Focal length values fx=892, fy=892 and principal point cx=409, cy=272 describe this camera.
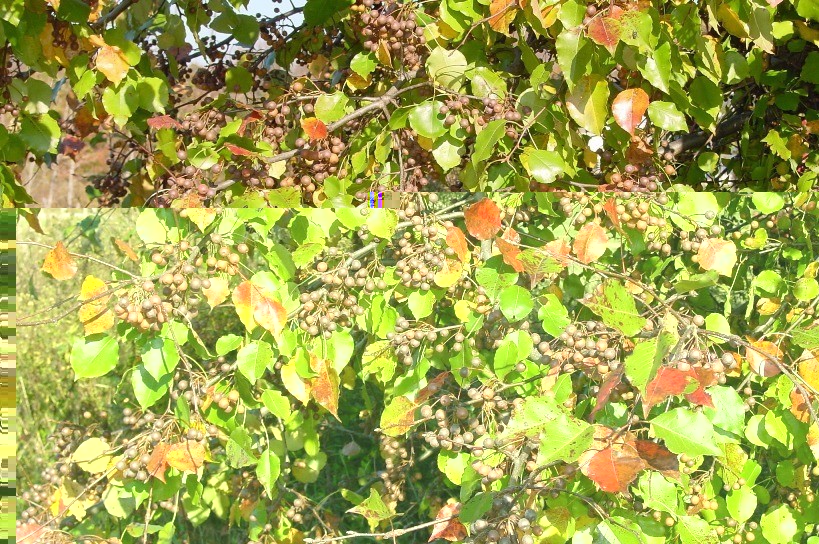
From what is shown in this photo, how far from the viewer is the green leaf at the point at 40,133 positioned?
174 centimetres

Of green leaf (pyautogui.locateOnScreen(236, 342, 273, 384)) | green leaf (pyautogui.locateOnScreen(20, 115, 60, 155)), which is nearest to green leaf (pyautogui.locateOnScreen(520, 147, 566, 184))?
green leaf (pyautogui.locateOnScreen(236, 342, 273, 384))

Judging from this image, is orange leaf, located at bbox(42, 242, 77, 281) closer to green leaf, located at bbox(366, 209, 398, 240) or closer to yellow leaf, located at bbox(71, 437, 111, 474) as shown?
yellow leaf, located at bbox(71, 437, 111, 474)

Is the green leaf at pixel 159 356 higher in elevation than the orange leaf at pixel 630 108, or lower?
lower

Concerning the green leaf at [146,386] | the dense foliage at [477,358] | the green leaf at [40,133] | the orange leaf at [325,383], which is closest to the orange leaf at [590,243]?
the dense foliage at [477,358]

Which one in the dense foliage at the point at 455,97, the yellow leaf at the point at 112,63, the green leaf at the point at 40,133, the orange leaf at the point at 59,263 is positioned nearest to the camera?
the orange leaf at the point at 59,263

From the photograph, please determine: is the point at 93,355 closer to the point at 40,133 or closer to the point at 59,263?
the point at 59,263

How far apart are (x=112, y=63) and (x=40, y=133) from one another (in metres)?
0.29

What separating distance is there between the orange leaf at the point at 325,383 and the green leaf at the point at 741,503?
0.56m

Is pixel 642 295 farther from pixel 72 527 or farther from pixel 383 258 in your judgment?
pixel 72 527

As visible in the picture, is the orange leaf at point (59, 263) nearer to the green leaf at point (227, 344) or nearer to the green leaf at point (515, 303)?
the green leaf at point (227, 344)

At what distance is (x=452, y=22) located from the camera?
139 cm

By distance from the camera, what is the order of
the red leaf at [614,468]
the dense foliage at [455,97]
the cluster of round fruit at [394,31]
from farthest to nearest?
the cluster of round fruit at [394,31]
the dense foliage at [455,97]
the red leaf at [614,468]

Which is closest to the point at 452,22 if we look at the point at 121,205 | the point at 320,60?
the point at 320,60

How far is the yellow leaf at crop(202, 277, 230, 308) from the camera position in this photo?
1091 mm
